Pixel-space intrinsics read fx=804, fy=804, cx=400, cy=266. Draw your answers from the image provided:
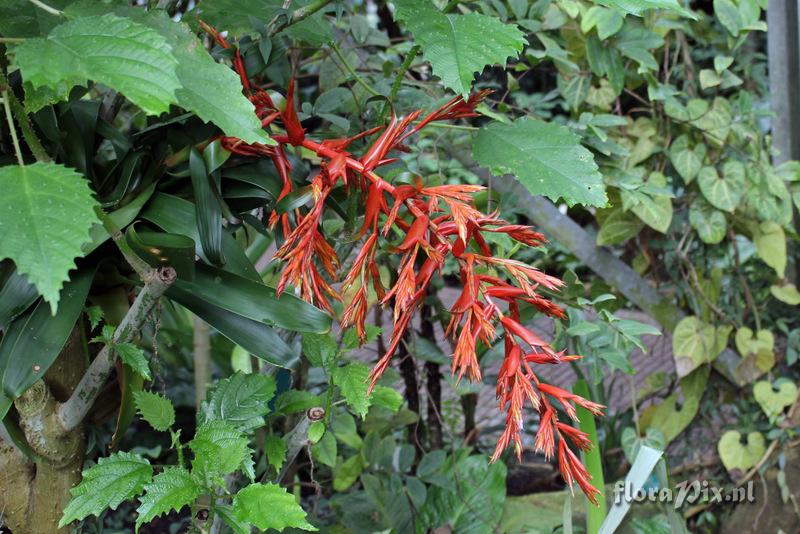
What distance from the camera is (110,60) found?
0.50 meters

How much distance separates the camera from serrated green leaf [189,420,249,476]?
2.57 feet

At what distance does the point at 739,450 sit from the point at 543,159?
4.54 feet

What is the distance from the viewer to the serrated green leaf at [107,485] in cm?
75

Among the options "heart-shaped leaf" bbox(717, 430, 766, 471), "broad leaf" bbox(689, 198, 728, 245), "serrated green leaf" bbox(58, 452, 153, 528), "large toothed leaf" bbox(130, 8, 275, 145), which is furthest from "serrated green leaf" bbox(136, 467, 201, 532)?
"heart-shaped leaf" bbox(717, 430, 766, 471)

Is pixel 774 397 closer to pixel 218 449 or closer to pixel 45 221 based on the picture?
pixel 218 449

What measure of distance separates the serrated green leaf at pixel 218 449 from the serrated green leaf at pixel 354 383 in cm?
12

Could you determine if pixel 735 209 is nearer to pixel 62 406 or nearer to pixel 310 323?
pixel 310 323

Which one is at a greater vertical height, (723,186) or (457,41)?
(457,41)

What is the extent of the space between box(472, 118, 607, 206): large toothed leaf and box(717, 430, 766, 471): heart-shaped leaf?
134 cm

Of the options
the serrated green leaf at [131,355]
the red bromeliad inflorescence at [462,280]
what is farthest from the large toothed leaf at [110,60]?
the serrated green leaf at [131,355]

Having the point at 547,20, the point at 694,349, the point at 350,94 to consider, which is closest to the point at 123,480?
the point at 350,94

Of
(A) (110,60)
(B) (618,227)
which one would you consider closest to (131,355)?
(A) (110,60)

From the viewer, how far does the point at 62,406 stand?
83 centimetres

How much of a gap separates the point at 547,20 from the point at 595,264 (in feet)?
1.81
